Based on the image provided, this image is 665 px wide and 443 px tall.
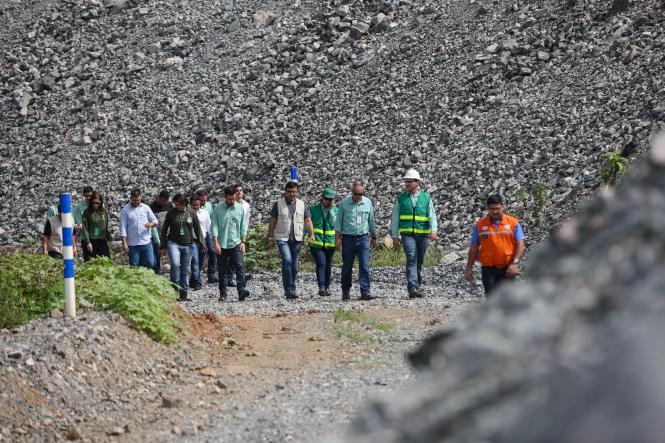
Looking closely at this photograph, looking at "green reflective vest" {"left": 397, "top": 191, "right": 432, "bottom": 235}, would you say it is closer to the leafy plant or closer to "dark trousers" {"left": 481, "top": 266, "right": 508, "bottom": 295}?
the leafy plant

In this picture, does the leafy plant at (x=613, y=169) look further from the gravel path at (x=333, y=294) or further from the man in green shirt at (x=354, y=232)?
the man in green shirt at (x=354, y=232)

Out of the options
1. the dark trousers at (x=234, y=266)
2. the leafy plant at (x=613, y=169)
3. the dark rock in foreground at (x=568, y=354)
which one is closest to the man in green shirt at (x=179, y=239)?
the dark trousers at (x=234, y=266)

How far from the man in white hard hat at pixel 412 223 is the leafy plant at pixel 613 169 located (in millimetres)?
4779

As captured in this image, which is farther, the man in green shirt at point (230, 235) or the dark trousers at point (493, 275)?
the man in green shirt at point (230, 235)

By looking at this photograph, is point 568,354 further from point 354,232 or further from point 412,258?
point 354,232

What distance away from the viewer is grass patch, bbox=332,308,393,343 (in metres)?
12.3

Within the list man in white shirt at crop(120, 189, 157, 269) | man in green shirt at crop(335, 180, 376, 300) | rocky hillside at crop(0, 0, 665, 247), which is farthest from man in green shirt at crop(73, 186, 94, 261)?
rocky hillside at crop(0, 0, 665, 247)

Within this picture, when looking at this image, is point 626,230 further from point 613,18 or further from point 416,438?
point 613,18

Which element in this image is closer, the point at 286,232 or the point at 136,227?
the point at 286,232

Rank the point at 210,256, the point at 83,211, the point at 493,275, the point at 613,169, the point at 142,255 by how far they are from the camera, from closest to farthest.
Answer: the point at 493,275 < the point at 142,255 < the point at 83,211 < the point at 613,169 < the point at 210,256

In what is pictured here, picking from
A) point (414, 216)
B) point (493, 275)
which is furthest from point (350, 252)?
point (493, 275)

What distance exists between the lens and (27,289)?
1158 centimetres

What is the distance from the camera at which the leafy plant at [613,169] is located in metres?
20.8

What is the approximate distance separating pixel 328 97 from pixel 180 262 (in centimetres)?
1413
